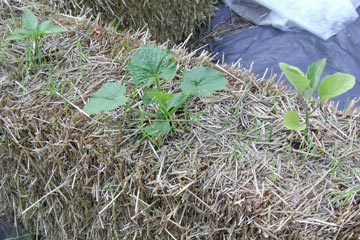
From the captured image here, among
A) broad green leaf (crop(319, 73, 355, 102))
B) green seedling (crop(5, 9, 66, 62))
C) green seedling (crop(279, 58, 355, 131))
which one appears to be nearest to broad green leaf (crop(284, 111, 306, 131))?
green seedling (crop(279, 58, 355, 131))

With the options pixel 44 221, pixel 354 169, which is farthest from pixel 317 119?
pixel 44 221

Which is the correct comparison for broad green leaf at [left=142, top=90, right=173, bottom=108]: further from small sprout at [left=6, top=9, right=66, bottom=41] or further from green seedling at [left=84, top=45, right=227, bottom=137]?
small sprout at [left=6, top=9, right=66, bottom=41]

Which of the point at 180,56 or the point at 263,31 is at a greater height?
the point at 180,56

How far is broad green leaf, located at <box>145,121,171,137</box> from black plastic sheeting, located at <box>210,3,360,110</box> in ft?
3.51

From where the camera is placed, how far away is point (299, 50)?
282 centimetres

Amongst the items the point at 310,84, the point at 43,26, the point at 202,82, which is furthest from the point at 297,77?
the point at 43,26

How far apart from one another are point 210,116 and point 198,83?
111mm

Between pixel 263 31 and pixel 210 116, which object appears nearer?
pixel 210 116

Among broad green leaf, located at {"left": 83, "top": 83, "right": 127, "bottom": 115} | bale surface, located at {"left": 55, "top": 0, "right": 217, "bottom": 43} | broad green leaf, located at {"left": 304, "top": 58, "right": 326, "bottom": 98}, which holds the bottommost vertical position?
bale surface, located at {"left": 55, "top": 0, "right": 217, "bottom": 43}

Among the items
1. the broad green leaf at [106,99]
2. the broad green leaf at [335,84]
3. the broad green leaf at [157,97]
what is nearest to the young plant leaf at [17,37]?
the broad green leaf at [106,99]

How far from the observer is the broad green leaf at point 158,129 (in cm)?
179

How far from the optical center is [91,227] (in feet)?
6.43

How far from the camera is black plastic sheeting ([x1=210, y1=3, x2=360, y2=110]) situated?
9.12 feet

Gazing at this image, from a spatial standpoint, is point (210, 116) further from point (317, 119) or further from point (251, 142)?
point (317, 119)
